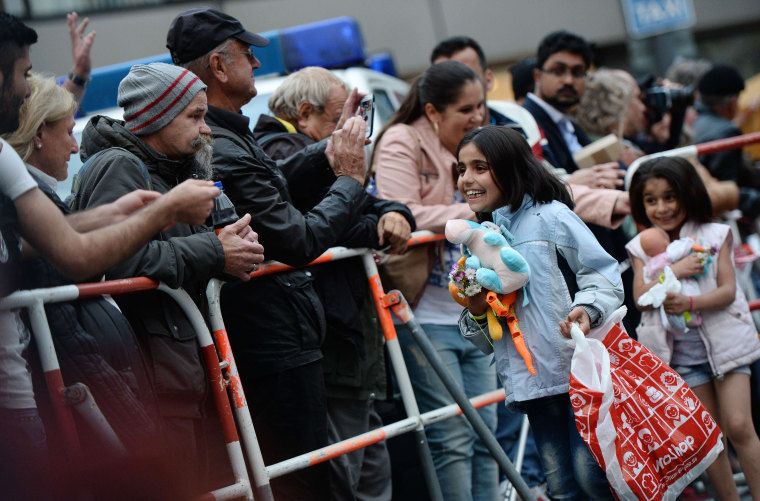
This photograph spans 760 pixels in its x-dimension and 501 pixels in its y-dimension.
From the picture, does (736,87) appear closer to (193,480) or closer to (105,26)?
(193,480)

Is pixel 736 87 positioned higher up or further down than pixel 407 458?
higher up

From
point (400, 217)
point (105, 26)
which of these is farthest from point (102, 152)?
point (105, 26)

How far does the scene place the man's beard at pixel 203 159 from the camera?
3.23 meters

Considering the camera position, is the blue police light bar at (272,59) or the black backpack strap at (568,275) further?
the blue police light bar at (272,59)

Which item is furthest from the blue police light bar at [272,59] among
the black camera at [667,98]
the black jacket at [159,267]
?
the black jacket at [159,267]

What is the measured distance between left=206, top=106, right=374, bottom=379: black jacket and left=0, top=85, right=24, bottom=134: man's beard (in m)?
0.82

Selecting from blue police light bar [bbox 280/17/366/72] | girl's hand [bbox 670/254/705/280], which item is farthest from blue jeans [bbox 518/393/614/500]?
blue police light bar [bbox 280/17/366/72]

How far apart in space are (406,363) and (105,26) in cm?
1100

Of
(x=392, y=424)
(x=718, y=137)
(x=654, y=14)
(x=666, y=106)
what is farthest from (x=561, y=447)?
A: (x=654, y=14)

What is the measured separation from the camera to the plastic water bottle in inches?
126

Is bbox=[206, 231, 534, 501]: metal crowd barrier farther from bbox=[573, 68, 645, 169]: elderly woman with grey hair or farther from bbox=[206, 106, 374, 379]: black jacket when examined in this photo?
bbox=[573, 68, 645, 169]: elderly woman with grey hair

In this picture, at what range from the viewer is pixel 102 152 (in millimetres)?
3020

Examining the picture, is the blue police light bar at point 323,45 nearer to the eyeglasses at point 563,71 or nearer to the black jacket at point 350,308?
the eyeglasses at point 563,71

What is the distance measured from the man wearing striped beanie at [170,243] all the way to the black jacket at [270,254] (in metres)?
0.14
